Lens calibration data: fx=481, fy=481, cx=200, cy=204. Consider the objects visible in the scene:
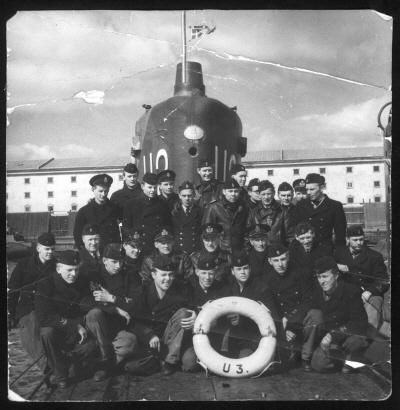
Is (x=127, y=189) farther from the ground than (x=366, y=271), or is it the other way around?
(x=127, y=189)

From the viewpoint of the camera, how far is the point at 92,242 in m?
4.28

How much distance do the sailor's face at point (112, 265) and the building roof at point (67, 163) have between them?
0.86m

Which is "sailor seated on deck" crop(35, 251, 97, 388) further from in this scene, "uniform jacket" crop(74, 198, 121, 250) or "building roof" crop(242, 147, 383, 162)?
"building roof" crop(242, 147, 383, 162)

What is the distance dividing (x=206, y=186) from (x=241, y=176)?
33 centimetres

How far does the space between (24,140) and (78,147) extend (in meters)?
0.48

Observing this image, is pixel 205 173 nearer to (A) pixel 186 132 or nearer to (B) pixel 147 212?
(A) pixel 186 132

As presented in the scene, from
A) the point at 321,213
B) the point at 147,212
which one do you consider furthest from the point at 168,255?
the point at 321,213

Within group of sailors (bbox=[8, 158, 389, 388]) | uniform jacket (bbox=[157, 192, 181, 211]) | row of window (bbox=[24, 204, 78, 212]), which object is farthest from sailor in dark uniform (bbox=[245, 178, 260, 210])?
row of window (bbox=[24, 204, 78, 212])

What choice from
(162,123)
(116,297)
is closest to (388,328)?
(116,297)

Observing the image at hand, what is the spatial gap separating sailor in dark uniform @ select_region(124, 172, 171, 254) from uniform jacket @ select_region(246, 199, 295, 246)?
2.56 feet

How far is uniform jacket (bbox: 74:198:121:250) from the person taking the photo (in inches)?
169

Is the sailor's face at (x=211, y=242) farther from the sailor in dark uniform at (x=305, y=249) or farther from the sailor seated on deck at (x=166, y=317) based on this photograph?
the sailor in dark uniform at (x=305, y=249)

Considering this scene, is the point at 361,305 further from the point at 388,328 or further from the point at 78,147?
A: the point at 78,147

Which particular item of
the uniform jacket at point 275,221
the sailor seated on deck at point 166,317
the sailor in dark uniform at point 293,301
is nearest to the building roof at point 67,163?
the sailor seated on deck at point 166,317
